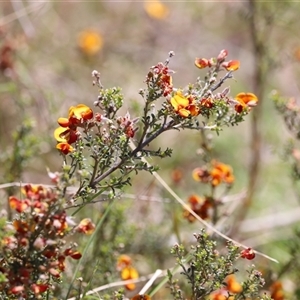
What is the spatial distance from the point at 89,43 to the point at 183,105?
12.4ft

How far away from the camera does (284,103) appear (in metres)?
2.58

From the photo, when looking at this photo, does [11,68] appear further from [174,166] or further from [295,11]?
[295,11]

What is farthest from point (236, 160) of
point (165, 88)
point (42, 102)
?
point (165, 88)

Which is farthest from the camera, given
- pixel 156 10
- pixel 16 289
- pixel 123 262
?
pixel 156 10

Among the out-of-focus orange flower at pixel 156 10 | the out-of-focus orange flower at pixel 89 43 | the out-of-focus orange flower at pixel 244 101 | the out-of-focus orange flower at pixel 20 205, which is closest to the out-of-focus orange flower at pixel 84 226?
the out-of-focus orange flower at pixel 20 205

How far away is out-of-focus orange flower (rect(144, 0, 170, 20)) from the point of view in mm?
5965

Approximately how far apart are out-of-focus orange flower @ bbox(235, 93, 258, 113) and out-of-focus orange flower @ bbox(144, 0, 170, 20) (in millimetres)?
4316

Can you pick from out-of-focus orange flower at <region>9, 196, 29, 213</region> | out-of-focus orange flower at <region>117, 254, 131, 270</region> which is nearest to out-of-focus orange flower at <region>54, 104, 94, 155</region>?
out-of-focus orange flower at <region>9, 196, 29, 213</region>

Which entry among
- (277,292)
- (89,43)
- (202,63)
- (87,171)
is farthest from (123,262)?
(89,43)

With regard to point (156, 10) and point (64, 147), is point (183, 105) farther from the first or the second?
point (156, 10)

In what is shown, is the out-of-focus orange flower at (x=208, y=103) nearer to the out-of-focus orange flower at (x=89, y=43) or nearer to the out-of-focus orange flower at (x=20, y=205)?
the out-of-focus orange flower at (x=20, y=205)

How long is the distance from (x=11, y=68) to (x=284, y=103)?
2097mm

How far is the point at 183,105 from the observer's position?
1638 mm

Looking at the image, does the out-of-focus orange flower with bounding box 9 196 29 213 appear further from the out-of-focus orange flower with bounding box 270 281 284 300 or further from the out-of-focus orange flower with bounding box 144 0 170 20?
the out-of-focus orange flower with bounding box 144 0 170 20
